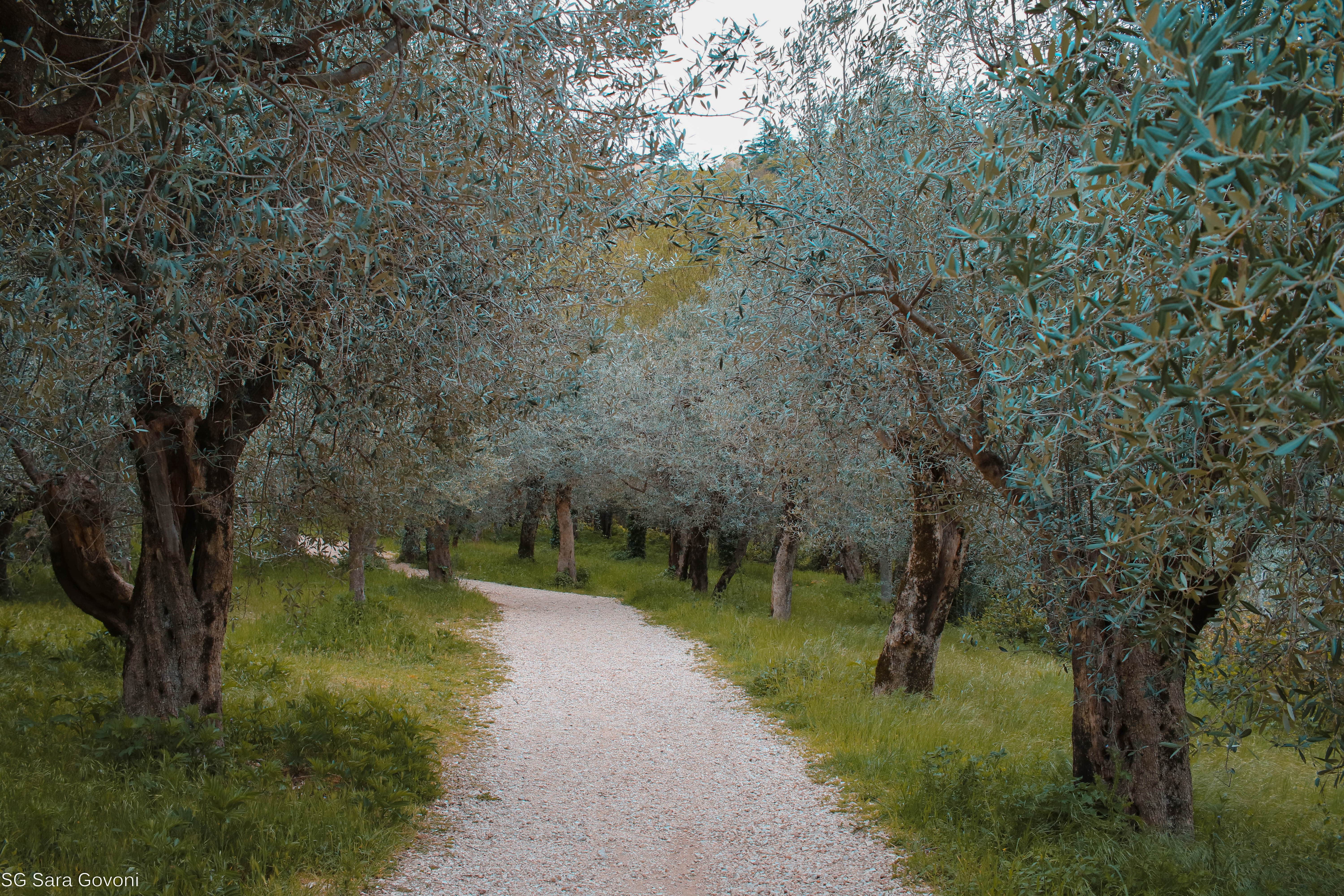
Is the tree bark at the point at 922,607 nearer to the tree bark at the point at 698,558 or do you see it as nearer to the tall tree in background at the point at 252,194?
the tall tree in background at the point at 252,194

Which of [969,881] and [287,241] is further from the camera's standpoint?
[969,881]

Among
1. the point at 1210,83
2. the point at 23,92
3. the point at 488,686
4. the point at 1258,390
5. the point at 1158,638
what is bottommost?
the point at 488,686

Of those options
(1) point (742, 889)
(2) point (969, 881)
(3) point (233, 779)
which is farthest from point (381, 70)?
(2) point (969, 881)

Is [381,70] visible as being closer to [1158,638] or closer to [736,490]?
[1158,638]

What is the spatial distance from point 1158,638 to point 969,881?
2316 mm

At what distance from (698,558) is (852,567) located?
10929mm

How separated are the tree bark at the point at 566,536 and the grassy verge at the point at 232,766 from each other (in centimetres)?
1594

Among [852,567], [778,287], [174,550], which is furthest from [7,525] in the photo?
[852,567]

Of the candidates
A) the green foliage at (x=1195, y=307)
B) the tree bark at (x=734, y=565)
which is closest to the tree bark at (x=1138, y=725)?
the green foliage at (x=1195, y=307)

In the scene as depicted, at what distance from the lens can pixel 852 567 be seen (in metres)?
33.8

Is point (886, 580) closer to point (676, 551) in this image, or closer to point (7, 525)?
point (676, 551)

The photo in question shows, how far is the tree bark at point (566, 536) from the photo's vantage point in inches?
1128

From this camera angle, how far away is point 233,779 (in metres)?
6.34

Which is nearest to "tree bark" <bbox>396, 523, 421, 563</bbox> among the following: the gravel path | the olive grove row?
the gravel path
